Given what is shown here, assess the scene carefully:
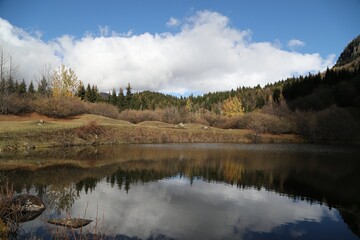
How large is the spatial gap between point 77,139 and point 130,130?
40.9 feet

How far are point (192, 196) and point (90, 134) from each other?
3948 cm

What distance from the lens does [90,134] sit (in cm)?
5681

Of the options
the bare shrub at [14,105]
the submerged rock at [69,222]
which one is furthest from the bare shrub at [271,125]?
the submerged rock at [69,222]

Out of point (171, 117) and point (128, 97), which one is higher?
point (128, 97)

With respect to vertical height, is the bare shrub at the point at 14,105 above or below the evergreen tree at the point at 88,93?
below

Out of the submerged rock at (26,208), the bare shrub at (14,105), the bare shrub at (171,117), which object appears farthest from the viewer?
the bare shrub at (171,117)

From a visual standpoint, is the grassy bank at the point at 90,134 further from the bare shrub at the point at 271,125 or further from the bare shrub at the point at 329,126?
the bare shrub at the point at 329,126

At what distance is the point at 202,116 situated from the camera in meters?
112

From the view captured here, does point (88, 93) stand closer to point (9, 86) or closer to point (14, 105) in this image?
point (9, 86)

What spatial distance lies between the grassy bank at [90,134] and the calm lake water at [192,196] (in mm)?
9327

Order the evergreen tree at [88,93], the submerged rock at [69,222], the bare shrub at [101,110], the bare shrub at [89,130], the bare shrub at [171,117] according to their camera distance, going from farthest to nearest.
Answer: the evergreen tree at [88,93], the bare shrub at [171,117], the bare shrub at [101,110], the bare shrub at [89,130], the submerged rock at [69,222]

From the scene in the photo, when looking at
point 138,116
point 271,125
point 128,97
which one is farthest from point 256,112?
point 128,97

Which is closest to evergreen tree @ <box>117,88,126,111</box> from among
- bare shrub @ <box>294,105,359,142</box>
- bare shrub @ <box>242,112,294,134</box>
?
bare shrub @ <box>242,112,294,134</box>

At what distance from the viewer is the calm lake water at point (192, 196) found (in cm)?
1460
